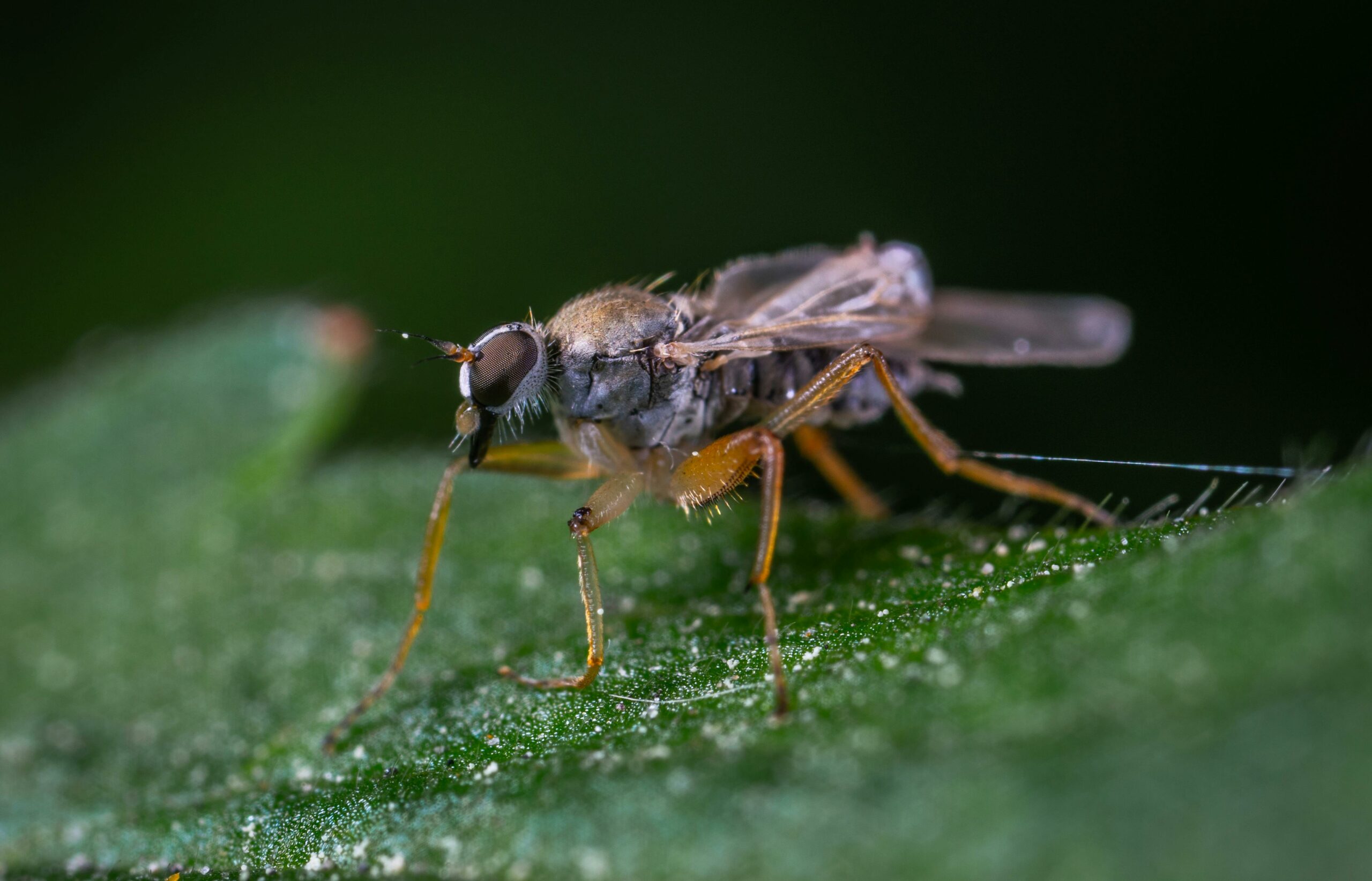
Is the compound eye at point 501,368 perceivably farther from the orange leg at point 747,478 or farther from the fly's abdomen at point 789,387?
the fly's abdomen at point 789,387

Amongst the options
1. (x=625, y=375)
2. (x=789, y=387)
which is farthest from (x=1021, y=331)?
(x=625, y=375)

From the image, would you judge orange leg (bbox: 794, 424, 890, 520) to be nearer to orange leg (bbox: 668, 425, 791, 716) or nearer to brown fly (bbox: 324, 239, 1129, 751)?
brown fly (bbox: 324, 239, 1129, 751)

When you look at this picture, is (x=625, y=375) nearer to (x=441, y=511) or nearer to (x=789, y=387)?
(x=789, y=387)

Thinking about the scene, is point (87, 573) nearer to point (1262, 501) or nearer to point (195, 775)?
point (195, 775)

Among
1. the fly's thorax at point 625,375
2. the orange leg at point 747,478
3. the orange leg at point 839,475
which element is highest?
the fly's thorax at point 625,375

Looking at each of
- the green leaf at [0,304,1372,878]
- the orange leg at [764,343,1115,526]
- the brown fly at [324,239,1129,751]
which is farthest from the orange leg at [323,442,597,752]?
Answer: the orange leg at [764,343,1115,526]

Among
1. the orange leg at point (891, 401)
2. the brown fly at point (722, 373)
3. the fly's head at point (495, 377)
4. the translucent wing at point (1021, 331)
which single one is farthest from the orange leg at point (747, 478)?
the translucent wing at point (1021, 331)
